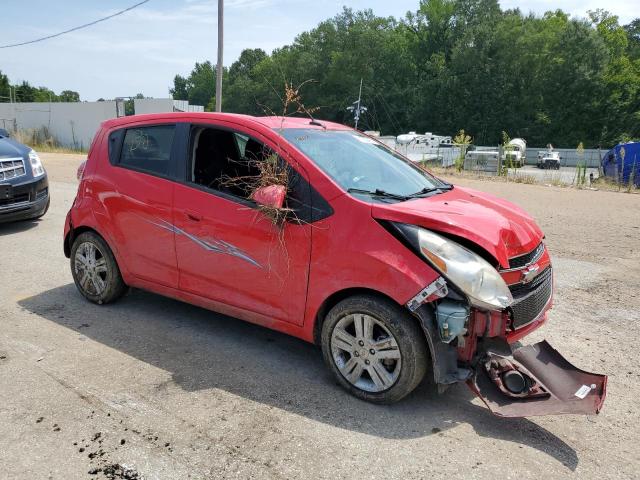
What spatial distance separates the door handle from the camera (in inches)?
160

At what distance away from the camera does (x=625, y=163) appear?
19.2 meters

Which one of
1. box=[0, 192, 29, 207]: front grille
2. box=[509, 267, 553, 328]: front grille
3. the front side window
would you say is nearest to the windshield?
the front side window

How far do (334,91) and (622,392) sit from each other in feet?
234

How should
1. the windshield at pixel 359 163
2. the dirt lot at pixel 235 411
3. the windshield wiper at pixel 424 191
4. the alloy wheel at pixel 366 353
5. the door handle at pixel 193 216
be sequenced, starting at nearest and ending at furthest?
the dirt lot at pixel 235 411 → the alloy wheel at pixel 366 353 → the windshield at pixel 359 163 → the windshield wiper at pixel 424 191 → the door handle at pixel 193 216

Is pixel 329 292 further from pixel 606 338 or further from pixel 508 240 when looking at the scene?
pixel 606 338

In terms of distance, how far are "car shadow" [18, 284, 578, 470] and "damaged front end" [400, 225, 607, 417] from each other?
20 centimetres

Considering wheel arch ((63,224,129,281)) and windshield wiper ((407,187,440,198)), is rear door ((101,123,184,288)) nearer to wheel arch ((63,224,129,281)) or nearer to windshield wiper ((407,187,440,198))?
wheel arch ((63,224,129,281))

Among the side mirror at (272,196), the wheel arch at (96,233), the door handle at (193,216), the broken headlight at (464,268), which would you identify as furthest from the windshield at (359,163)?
the wheel arch at (96,233)

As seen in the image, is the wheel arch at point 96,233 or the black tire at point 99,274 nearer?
the wheel arch at point 96,233

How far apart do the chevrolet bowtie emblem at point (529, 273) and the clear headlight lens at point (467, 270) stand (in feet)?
1.07

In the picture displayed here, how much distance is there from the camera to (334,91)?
71625mm

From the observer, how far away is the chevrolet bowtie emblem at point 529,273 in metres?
3.42

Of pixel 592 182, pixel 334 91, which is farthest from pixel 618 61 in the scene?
pixel 592 182

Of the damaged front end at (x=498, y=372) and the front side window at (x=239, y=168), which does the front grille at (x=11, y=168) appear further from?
the damaged front end at (x=498, y=372)
